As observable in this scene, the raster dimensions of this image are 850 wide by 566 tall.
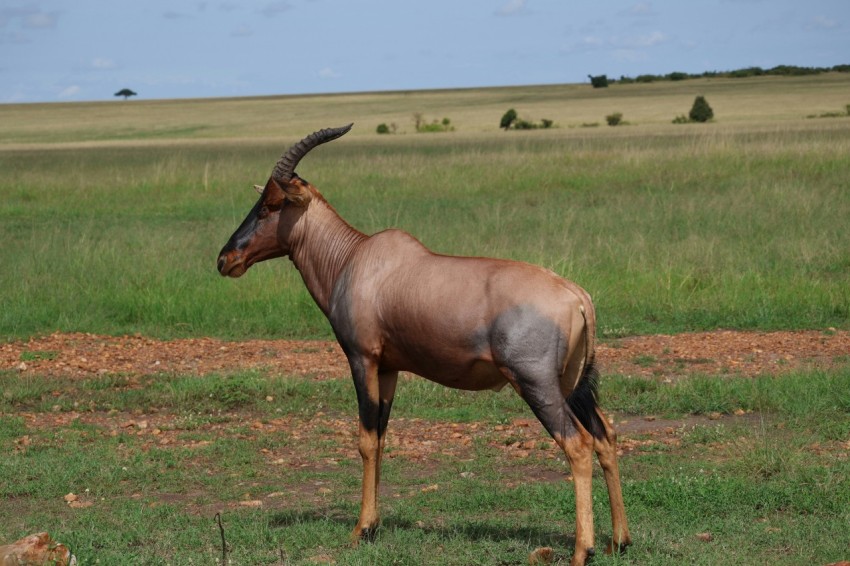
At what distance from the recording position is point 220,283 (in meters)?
14.2

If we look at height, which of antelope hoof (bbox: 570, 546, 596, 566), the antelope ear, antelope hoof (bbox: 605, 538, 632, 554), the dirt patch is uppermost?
the antelope ear

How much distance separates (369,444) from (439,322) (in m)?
0.87

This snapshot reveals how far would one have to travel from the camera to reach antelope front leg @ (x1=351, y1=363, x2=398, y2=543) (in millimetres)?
5938

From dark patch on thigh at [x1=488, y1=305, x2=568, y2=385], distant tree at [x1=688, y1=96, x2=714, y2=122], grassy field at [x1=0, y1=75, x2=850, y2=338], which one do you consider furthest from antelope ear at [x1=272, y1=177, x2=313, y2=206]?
distant tree at [x1=688, y1=96, x2=714, y2=122]

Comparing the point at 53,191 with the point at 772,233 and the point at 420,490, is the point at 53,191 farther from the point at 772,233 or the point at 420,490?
the point at 420,490

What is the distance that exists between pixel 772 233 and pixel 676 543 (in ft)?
39.8

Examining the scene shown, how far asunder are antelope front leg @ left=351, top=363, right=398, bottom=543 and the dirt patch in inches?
171

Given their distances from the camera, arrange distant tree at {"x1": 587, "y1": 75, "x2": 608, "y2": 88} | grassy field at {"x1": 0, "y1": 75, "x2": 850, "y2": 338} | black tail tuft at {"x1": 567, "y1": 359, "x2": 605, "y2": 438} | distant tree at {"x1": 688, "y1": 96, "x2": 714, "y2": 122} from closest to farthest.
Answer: black tail tuft at {"x1": 567, "y1": 359, "x2": 605, "y2": 438} → grassy field at {"x1": 0, "y1": 75, "x2": 850, "y2": 338} → distant tree at {"x1": 688, "y1": 96, "x2": 714, "y2": 122} → distant tree at {"x1": 587, "y1": 75, "x2": 608, "y2": 88}

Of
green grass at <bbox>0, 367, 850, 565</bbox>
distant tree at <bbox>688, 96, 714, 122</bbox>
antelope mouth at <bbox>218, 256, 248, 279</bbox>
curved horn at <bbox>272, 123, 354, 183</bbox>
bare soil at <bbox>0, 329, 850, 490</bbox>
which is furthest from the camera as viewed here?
distant tree at <bbox>688, 96, 714, 122</bbox>

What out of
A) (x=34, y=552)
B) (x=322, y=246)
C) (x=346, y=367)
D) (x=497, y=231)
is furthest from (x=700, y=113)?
→ (x=34, y=552)

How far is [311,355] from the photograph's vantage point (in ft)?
37.0

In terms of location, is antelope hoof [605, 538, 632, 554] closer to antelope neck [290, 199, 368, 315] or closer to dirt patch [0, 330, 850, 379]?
antelope neck [290, 199, 368, 315]

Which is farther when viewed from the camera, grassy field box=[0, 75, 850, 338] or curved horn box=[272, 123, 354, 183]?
grassy field box=[0, 75, 850, 338]

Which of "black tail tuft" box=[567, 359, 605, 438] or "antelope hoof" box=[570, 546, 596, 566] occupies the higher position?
"black tail tuft" box=[567, 359, 605, 438]
